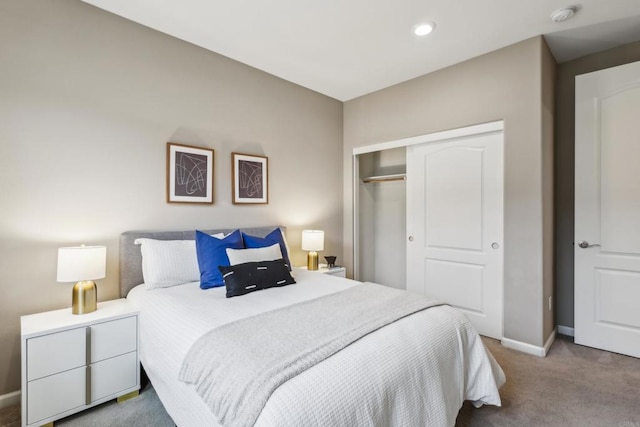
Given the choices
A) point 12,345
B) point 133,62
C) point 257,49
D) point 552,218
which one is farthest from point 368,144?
point 12,345

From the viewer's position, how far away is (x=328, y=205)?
12.9 feet

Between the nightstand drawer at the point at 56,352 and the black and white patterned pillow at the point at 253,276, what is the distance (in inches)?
33.4

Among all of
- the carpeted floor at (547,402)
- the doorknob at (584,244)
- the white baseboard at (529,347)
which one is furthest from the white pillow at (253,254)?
the doorknob at (584,244)

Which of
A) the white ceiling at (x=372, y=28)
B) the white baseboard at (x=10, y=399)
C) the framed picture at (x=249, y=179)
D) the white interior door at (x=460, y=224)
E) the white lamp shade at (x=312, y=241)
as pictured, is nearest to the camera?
the white baseboard at (x=10, y=399)

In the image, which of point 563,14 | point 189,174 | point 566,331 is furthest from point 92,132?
point 566,331

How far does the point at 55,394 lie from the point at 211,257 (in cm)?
112

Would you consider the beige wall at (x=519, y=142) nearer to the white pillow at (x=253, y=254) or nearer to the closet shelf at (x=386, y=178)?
the closet shelf at (x=386, y=178)

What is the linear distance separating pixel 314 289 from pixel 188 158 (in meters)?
1.59

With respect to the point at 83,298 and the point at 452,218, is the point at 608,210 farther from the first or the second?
the point at 83,298

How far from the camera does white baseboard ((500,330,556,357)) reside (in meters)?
2.52

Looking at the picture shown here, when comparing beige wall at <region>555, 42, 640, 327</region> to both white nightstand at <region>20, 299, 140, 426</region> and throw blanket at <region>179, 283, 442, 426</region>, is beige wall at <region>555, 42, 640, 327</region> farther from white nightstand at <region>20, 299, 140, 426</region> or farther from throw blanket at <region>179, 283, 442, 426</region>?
white nightstand at <region>20, 299, 140, 426</region>

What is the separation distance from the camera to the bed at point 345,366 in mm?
1017

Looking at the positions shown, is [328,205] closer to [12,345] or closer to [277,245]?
[277,245]

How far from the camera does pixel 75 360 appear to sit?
68.1 inches
